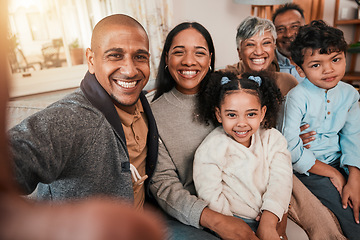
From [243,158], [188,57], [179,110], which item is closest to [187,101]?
[179,110]

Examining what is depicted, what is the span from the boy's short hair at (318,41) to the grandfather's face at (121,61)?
909 mm

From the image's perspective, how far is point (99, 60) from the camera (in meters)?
0.99

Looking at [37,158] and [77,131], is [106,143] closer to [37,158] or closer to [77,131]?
[77,131]

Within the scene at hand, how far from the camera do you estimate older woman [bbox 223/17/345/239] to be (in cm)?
121

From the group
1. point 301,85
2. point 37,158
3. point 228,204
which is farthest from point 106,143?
point 301,85

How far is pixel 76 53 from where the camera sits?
2.65 metres

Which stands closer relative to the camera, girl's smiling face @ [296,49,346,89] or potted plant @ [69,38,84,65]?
girl's smiling face @ [296,49,346,89]

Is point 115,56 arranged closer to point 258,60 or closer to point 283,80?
point 258,60

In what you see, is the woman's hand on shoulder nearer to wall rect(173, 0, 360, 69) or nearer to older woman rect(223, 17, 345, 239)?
older woman rect(223, 17, 345, 239)

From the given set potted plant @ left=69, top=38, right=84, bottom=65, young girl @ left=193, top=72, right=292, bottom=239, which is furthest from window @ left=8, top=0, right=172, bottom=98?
young girl @ left=193, top=72, right=292, bottom=239

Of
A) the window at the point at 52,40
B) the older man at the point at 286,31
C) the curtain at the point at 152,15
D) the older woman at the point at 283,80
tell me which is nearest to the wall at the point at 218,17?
the curtain at the point at 152,15

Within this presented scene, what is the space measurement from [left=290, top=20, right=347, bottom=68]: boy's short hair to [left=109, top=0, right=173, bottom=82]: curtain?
55.4 inches

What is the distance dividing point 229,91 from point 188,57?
0.87 ft

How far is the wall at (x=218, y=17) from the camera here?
3.23 metres
